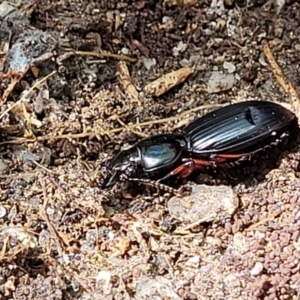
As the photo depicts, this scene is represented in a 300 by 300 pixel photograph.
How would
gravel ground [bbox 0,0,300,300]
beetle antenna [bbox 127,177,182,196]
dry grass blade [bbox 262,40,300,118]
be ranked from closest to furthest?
1. gravel ground [bbox 0,0,300,300]
2. beetle antenna [bbox 127,177,182,196]
3. dry grass blade [bbox 262,40,300,118]

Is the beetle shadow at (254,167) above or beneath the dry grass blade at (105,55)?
beneath

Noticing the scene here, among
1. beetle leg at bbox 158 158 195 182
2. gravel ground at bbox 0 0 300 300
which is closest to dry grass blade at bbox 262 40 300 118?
gravel ground at bbox 0 0 300 300

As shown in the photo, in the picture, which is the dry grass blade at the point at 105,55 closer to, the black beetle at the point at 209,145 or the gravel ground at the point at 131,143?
the gravel ground at the point at 131,143

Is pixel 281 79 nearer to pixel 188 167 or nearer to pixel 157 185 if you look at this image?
pixel 188 167

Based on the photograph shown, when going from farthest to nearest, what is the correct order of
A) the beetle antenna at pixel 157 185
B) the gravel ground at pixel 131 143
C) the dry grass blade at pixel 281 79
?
1. the dry grass blade at pixel 281 79
2. the beetle antenna at pixel 157 185
3. the gravel ground at pixel 131 143

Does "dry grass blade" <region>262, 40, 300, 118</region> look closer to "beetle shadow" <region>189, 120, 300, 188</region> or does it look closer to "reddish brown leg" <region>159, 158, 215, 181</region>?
"beetle shadow" <region>189, 120, 300, 188</region>

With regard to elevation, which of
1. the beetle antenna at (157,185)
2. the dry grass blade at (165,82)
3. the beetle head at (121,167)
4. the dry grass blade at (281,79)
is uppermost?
the dry grass blade at (281,79)

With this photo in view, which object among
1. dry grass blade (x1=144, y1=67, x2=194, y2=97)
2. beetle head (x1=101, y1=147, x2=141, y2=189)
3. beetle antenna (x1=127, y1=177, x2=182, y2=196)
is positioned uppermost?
dry grass blade (x1=144, y1=67, x2=194, y2=97)

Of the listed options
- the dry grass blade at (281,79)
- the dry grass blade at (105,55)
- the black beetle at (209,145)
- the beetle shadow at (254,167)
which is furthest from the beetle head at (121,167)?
the dry grass blade at (281,79)

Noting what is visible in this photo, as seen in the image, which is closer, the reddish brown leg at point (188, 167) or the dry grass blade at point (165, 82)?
the reddish brown leg at point (188, 167)
